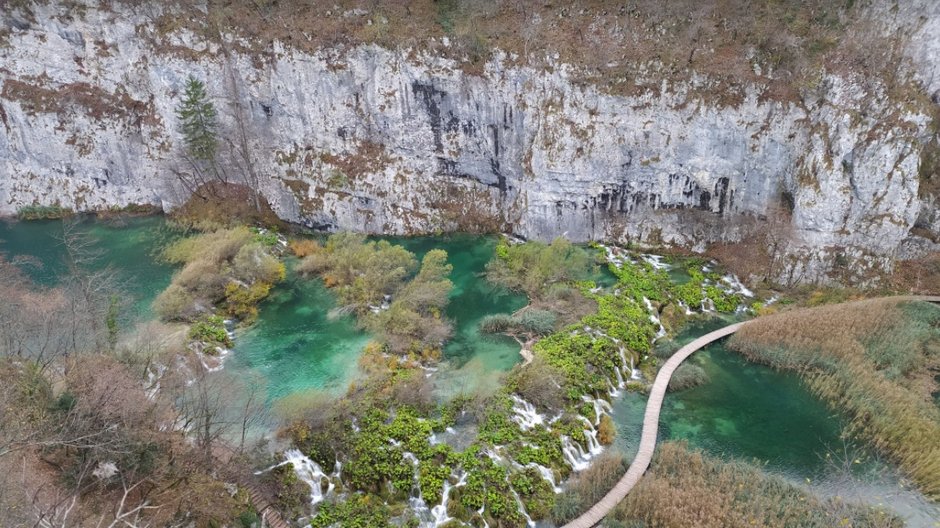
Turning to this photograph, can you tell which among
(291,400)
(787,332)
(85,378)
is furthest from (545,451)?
(85,378)

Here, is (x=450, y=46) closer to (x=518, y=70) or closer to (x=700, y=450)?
(x=518, y=70)

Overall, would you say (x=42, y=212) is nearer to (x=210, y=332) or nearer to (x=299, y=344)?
(x=210, y=332)

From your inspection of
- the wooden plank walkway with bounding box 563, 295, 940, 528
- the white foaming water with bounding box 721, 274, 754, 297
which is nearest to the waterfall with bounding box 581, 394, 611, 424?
the wooden plank walkway with bounding box 563, 295, 940, 528

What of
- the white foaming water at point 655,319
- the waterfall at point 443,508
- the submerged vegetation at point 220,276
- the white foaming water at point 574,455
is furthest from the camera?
the submerged vegetation at point 220,276

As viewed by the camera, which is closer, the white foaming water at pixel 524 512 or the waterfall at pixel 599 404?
the white foaming water at pixel 524 512

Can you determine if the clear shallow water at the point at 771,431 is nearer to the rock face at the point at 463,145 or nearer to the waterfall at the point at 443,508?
the waterfall at the point at 443,508

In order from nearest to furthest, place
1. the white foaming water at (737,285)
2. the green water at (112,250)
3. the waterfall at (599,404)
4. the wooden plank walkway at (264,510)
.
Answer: the wooden plank walkway at (264,510) → the waterfall at (599,404) → the white foaming water at (737,285) → the green water at (112,250)

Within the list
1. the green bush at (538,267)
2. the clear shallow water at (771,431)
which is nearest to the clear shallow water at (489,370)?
the clear shallow water at (771,431)
